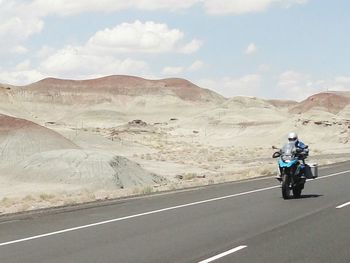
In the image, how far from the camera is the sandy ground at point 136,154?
33.7 metres

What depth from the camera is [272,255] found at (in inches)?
398

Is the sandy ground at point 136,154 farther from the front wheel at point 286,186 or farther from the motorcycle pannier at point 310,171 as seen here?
the motorcycle pannier at point 310,171

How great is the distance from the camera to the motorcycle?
19.0 metres

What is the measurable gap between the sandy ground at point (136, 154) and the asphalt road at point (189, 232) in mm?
5259

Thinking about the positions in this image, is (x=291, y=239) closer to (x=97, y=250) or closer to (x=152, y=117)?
(x=97, y=250)

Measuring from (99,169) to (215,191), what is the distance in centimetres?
1675

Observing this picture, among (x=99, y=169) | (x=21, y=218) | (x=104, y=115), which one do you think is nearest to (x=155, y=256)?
(x=21, y=218)

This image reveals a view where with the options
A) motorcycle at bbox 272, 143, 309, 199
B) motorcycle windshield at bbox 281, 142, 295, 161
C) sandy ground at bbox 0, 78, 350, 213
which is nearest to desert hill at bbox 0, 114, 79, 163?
sandy ground at bbox 0, 78, 350, 213

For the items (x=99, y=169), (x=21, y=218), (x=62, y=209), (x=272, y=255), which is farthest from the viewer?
(x=99, y=169)

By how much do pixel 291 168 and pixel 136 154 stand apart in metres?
55.6

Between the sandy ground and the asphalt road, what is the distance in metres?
5.26

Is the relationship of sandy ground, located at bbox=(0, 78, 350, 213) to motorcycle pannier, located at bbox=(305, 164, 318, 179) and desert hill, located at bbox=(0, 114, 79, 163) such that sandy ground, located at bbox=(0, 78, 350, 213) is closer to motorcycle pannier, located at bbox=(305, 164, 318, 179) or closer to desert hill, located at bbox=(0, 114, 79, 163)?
desert hill, located at bbox=(0, 114, 79, 163)

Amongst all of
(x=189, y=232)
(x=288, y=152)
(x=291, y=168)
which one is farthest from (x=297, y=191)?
(x=189, y=232)

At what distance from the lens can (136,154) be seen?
74.1 m
